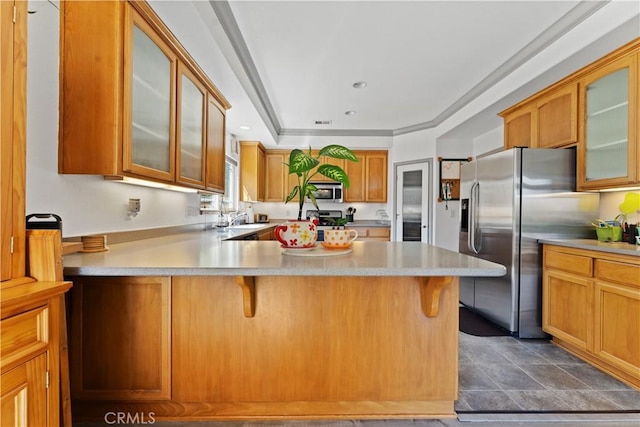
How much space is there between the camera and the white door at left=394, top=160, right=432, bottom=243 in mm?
5078

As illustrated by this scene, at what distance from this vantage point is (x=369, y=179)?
18.6 feet

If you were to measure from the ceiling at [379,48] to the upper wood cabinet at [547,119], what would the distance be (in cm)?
41

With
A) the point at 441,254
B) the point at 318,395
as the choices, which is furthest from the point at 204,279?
the point at 441,254

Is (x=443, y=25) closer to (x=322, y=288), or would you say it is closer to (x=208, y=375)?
(x=322, y=288)

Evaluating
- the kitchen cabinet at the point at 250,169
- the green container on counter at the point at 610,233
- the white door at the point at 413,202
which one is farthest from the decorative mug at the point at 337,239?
the white door at the point at 413,202

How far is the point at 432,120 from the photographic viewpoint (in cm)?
477

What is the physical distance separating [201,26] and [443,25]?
1.79 m

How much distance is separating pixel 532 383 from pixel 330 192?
4.00 meters

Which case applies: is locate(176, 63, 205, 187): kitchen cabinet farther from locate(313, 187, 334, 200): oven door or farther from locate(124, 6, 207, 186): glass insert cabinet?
locate(313, 187, 334, 200): oven door

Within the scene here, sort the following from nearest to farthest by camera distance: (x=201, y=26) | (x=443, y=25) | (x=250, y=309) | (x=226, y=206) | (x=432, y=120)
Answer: (x=250, y=309), (x=201, y=26), (x=443, y=25), (x=226, y=206), (x=432, y=120)

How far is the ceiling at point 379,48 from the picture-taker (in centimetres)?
223

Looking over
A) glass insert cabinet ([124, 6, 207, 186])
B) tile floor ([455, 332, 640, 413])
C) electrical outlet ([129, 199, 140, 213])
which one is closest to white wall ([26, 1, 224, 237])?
electrical outlet ([129, 199, 140, 213])

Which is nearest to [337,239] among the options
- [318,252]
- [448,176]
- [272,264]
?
[318,252]

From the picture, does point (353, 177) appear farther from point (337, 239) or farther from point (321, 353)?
point (321, 353)
